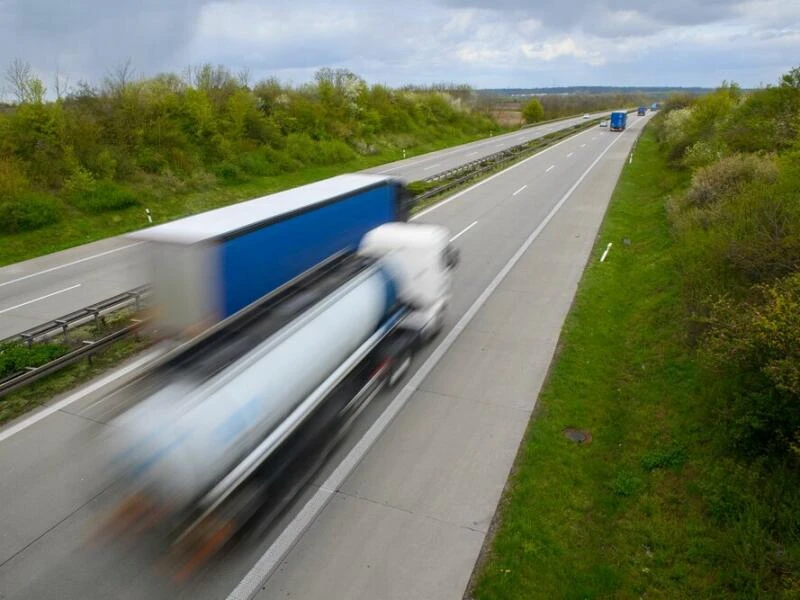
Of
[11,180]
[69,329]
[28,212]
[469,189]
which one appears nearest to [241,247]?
[69,329]

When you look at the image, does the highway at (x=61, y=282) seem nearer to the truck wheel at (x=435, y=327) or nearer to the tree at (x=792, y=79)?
the truck wheel at (x=435, y=327)

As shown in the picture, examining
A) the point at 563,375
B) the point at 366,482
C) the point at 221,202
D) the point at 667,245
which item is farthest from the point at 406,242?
the point at 221,202

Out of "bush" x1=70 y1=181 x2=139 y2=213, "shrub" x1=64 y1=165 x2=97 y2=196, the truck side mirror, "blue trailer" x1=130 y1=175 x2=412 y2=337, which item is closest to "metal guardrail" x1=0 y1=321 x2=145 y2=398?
"blue trailer" x1=130 y1=175 x2=412 y2=337

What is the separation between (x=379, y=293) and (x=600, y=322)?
19.9 feet

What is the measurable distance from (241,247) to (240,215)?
94cm

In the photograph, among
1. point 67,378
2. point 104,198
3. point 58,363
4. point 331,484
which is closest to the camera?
point 331,484

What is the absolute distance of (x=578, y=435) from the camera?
8195mm

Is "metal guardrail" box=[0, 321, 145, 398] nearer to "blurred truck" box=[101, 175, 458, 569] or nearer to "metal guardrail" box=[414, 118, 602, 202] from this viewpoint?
"blurred truck" box=[101, 175, 458, 569]

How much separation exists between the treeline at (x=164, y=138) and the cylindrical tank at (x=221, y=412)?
1782 cm

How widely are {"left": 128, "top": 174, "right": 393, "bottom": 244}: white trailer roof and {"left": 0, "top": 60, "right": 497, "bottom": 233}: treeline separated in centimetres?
1388

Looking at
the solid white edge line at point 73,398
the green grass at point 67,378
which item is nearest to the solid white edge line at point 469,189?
the green grass at point 67,378

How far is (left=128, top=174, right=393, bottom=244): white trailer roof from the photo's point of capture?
25.5 feet

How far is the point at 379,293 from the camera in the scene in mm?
8617

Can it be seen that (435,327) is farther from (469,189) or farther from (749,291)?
(469,189)
